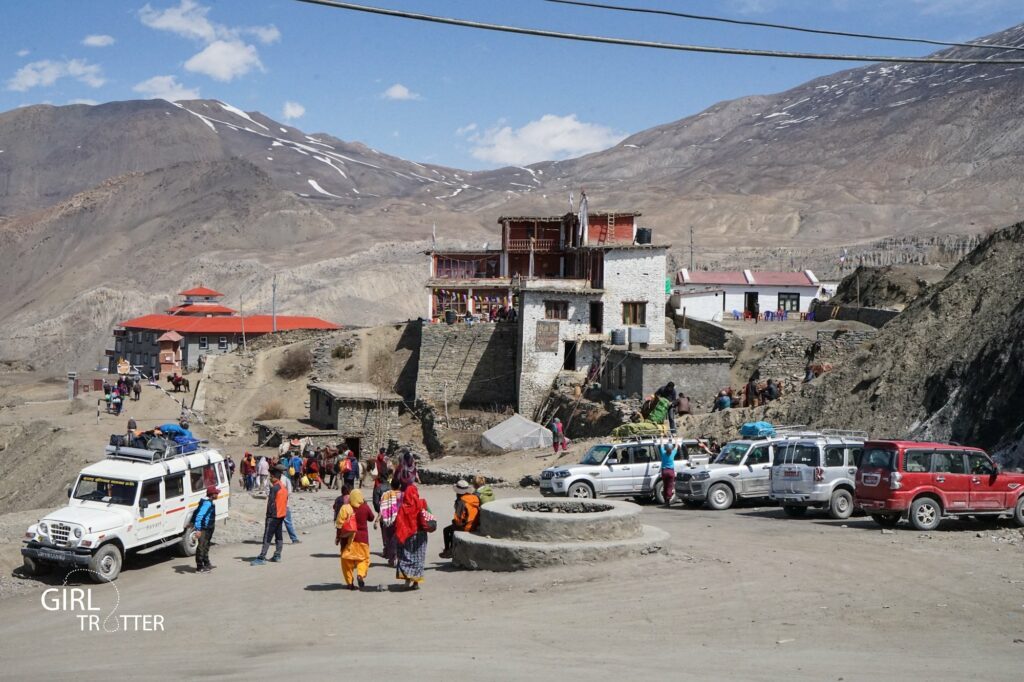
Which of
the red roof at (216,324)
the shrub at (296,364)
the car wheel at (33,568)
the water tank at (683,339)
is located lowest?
the car wheel at (33,568)

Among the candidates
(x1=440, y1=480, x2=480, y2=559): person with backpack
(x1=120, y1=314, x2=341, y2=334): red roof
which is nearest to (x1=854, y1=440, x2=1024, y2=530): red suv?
(x1=440, y1=480, x2=480, y2=559): person with backpack

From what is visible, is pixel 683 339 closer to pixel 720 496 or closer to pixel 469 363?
pixel 469 363

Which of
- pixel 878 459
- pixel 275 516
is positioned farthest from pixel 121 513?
pixel 878 459

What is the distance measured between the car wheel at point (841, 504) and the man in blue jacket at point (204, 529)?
11.0 meters

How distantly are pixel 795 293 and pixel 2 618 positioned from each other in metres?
51.9

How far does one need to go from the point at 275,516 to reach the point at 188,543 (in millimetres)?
2357

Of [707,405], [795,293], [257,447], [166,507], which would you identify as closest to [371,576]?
[166,507]

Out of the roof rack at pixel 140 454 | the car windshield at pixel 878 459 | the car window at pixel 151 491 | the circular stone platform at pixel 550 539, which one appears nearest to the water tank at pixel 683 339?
the car windshield at pixel 878 459

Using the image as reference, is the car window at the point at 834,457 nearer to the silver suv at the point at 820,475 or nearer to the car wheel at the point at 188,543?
the silver suv at the point at 820,475

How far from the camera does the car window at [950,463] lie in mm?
17594

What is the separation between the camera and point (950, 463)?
17.6m

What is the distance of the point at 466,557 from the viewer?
1568 centimetres

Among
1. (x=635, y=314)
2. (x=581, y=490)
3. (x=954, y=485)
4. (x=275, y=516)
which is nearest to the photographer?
(x=275, y=516)

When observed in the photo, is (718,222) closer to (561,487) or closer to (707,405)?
(707,405)
